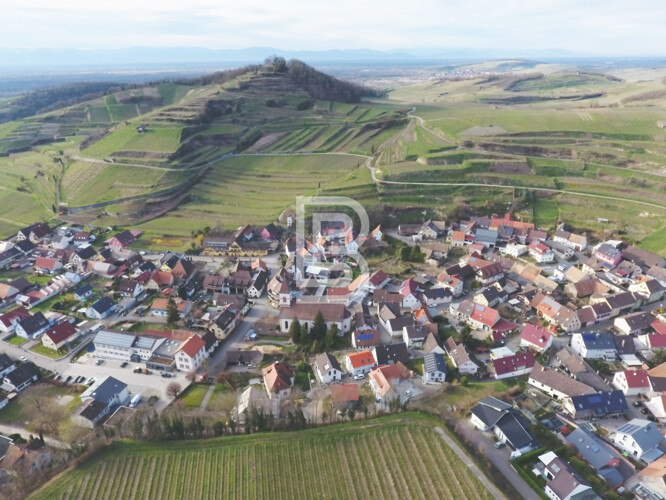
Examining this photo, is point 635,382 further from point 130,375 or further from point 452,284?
point 130,375

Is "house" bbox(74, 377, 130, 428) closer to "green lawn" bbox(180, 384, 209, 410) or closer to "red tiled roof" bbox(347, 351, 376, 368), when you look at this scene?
"green lawn" bbox(180, 384, 209, 410)

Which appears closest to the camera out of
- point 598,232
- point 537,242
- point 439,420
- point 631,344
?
point 439,420

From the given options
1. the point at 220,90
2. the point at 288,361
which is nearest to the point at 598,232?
the point at 288,361

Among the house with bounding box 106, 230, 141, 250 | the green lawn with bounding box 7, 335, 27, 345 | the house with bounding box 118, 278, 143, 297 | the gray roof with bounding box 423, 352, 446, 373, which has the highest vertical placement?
the house with bounding box 106, 230, 141, 250

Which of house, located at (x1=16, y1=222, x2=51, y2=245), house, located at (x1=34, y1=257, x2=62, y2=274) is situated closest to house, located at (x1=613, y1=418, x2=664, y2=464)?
house, located at (x1=34, y1=257, x2=62, y2=274)

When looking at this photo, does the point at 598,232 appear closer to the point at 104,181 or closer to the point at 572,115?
the point at 572,115

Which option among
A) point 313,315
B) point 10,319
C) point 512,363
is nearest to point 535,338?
point 512,363
